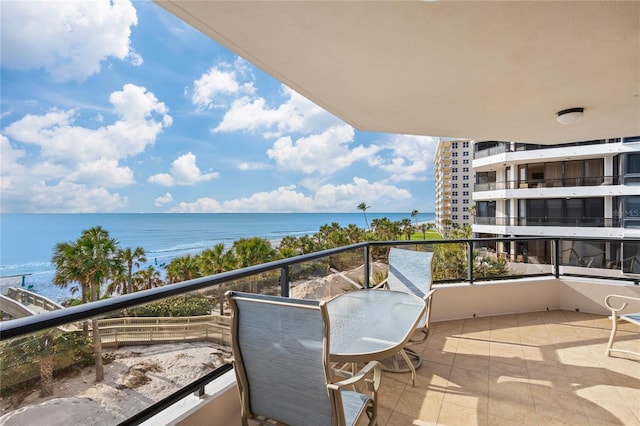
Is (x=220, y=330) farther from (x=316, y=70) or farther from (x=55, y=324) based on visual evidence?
(x=316, y=70)

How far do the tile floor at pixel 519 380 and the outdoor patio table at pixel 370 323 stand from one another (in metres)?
0.65

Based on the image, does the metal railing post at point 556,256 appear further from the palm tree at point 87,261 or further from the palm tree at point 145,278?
the palm tree at point 145,278

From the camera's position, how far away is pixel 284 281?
2709 mm

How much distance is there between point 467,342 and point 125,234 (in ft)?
171

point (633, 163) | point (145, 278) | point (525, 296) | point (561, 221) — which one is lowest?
point (145, 278)

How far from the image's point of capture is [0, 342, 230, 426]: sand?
130 cm

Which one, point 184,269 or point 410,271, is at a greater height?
point 410,271

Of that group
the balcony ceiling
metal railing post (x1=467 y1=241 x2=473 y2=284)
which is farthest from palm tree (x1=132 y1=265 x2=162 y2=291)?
the balcony ceiling

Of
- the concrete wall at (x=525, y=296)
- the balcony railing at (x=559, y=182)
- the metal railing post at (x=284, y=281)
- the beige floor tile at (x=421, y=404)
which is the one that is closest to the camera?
the beige floor tile at (x=421, y=404)

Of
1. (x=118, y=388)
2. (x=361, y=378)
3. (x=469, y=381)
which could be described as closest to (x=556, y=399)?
(x=469, y=381)

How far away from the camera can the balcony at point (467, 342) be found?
165 cm

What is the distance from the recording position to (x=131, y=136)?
47.0 meters

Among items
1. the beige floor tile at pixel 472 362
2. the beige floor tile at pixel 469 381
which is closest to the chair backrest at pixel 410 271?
the beige floor tile at pixel 472 362

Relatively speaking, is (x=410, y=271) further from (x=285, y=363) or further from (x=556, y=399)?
(x=285, y=363)
